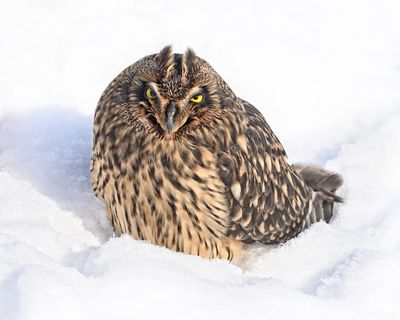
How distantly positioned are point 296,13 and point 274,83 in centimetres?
97

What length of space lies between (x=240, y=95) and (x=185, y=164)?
73.9 inches

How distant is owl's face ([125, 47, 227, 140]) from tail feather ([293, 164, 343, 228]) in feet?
3.83

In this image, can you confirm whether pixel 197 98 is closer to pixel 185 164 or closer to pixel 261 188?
pixel 185 164

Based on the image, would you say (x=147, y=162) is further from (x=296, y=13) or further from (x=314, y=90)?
(x=296, y=13)

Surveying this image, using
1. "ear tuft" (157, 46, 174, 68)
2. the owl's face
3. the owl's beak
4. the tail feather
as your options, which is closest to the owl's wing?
the tail feather

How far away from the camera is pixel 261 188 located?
14.1 feet

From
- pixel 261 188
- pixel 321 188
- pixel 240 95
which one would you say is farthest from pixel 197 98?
pixel 240 95

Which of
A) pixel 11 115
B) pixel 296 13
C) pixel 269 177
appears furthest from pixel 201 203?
pixel 296 13

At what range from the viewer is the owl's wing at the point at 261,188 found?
13.5ft

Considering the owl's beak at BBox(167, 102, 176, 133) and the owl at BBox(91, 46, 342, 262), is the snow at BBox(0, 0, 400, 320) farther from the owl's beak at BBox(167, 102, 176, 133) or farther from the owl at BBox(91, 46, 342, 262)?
the owl's beak at BBox(167, 102, 176, 133)

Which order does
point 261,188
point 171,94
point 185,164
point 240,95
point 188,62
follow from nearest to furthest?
point 171,94 < point 188,62 < point 185,164 < point 261,188 < point 240,95

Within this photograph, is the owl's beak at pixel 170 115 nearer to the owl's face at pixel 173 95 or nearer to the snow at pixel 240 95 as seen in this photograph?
the owl's face at pixel 173 95

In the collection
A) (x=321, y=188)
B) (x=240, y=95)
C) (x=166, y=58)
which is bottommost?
(x=321, y=188)

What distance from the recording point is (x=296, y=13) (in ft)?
21.6
